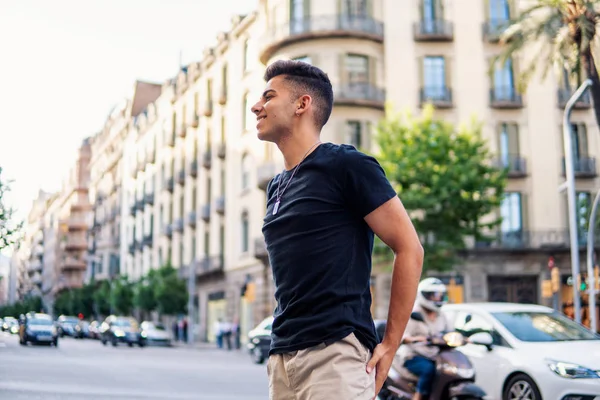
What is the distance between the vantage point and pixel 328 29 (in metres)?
36.9

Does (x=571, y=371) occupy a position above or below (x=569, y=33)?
below

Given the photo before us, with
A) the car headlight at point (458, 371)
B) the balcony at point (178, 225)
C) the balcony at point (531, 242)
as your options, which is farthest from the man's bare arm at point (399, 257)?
the balcony at point (178, 225)

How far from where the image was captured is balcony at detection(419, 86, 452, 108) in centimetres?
3775

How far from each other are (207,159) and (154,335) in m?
11.6

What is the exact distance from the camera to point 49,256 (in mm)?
129625

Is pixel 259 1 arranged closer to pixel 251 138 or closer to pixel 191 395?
pixel 251 138

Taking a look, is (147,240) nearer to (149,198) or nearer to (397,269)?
(149,198)

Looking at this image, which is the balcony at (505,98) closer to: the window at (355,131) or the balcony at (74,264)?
the window at (355,131)

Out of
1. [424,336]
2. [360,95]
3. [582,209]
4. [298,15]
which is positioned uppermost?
[298,15]

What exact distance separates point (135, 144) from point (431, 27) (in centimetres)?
4085

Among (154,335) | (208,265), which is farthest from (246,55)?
(154,335)

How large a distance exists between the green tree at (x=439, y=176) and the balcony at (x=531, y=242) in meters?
5.49

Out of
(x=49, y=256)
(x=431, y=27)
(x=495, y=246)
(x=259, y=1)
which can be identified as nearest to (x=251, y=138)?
(x=259, y=1)

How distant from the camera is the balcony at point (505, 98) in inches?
1499
